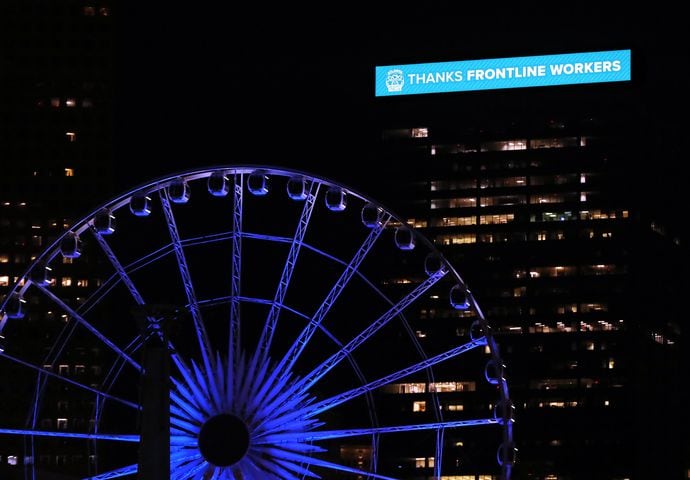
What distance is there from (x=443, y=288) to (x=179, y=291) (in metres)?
82.1

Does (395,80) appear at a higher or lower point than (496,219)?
lower

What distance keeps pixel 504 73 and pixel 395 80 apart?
518 cm

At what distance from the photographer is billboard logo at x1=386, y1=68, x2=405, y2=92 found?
224 feet

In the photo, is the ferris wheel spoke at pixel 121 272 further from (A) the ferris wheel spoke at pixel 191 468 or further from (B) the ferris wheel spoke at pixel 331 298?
(A) the ferris wheel spoke at pixel 191 468

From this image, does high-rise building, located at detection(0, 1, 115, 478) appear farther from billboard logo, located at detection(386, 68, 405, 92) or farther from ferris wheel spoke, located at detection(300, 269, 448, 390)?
ferris wheel spoke, located at detection(300, 269, 448, 390)

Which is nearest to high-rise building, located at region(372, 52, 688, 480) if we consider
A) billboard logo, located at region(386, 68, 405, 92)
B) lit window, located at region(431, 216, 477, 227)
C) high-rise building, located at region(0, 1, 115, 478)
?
lit window, located at region(431, 216, 477, 227)

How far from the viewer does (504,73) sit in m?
68.1

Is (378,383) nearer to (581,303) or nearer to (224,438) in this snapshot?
(224,438)

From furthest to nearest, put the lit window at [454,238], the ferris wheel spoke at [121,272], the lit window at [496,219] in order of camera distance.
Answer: the lit window at [454,238] < the lit window at [496,219] < the ferris wheel spoke at [121,272]

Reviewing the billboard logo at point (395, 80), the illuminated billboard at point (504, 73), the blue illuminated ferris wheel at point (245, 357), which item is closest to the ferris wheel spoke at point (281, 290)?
the blue illuminated ferris wheel at point (245, 357)

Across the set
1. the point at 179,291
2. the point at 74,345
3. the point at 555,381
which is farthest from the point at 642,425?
the point at 179,291

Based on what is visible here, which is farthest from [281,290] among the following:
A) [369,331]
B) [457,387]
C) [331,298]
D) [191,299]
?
[457,387]

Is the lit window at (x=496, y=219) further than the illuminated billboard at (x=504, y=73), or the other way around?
the lit window at (x=496, y=219)

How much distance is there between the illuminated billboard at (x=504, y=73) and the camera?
209 feet
